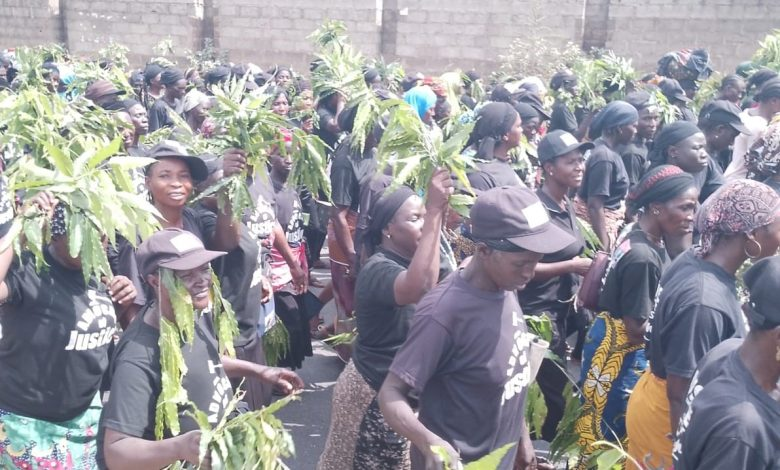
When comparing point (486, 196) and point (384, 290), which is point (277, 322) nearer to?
point (384, 290)

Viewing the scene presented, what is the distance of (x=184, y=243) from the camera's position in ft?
10.3

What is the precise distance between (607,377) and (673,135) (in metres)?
2.55

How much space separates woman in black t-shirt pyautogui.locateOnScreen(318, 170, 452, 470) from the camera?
3.74m

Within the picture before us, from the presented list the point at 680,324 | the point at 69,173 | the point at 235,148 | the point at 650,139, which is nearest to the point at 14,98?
the point at 235,148

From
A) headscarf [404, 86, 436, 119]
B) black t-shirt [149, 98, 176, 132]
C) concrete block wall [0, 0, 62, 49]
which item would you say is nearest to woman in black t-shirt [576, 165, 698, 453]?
headscarf [404, 86, 436, 119]

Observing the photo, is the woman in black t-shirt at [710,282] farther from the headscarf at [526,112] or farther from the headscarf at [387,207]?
the headscarf at [526,112]

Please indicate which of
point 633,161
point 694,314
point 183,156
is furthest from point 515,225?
point 633,161

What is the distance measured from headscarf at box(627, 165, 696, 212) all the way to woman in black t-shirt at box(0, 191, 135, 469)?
262cm

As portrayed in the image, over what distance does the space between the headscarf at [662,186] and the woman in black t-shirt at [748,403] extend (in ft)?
5.02

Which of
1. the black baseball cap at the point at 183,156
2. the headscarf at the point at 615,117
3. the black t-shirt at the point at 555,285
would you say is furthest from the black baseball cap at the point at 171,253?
the headscarf at the point at 615,117

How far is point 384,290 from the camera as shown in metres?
3.74

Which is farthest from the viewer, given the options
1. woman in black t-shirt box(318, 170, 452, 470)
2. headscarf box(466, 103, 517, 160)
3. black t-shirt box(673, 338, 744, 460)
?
headscarf box(466, 103, 517, 160)

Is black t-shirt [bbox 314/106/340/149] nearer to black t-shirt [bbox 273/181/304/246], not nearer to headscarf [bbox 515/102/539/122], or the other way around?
headscarf [bbox 515/102/539/122]

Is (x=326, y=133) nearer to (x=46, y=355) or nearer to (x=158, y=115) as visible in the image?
(x=158, y=115)
